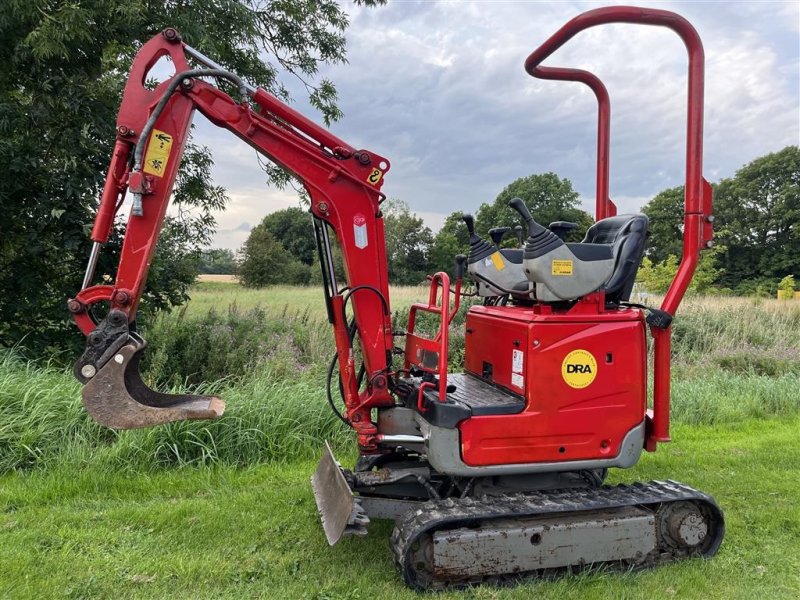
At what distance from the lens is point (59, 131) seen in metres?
7.35

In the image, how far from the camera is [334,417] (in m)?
6.33

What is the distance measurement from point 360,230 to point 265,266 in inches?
1357

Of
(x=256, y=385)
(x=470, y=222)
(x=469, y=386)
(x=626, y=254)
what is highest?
(x=470, y=222)

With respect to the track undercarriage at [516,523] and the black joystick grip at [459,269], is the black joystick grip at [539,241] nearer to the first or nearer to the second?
the black joystick grip at [459,269]

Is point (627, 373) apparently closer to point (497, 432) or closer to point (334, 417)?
point (497, 432)

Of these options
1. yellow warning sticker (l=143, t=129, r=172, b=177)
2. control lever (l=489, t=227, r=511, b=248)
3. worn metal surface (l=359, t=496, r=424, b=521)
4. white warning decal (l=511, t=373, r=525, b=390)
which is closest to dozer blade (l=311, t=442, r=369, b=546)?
worn metal surface (l=359, t=496, r=424, b=521)

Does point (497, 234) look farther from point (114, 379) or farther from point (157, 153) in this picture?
point (114, 379)

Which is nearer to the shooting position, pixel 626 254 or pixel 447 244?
pixel 626 254

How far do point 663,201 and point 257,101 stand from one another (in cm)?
5360

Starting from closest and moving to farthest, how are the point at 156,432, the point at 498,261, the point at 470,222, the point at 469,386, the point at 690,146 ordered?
the point at 690,146, the point at 469,386, the point at 498,261, the point at 470,222, the point at 156,432

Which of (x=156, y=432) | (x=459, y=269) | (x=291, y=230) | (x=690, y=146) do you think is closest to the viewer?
(x=690, y=146)

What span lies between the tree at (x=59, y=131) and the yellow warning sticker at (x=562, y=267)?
5.58 metres

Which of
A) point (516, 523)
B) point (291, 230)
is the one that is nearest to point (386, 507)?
point (516, 523)

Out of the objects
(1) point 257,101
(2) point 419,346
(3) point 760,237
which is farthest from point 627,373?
(3) point 760,237
